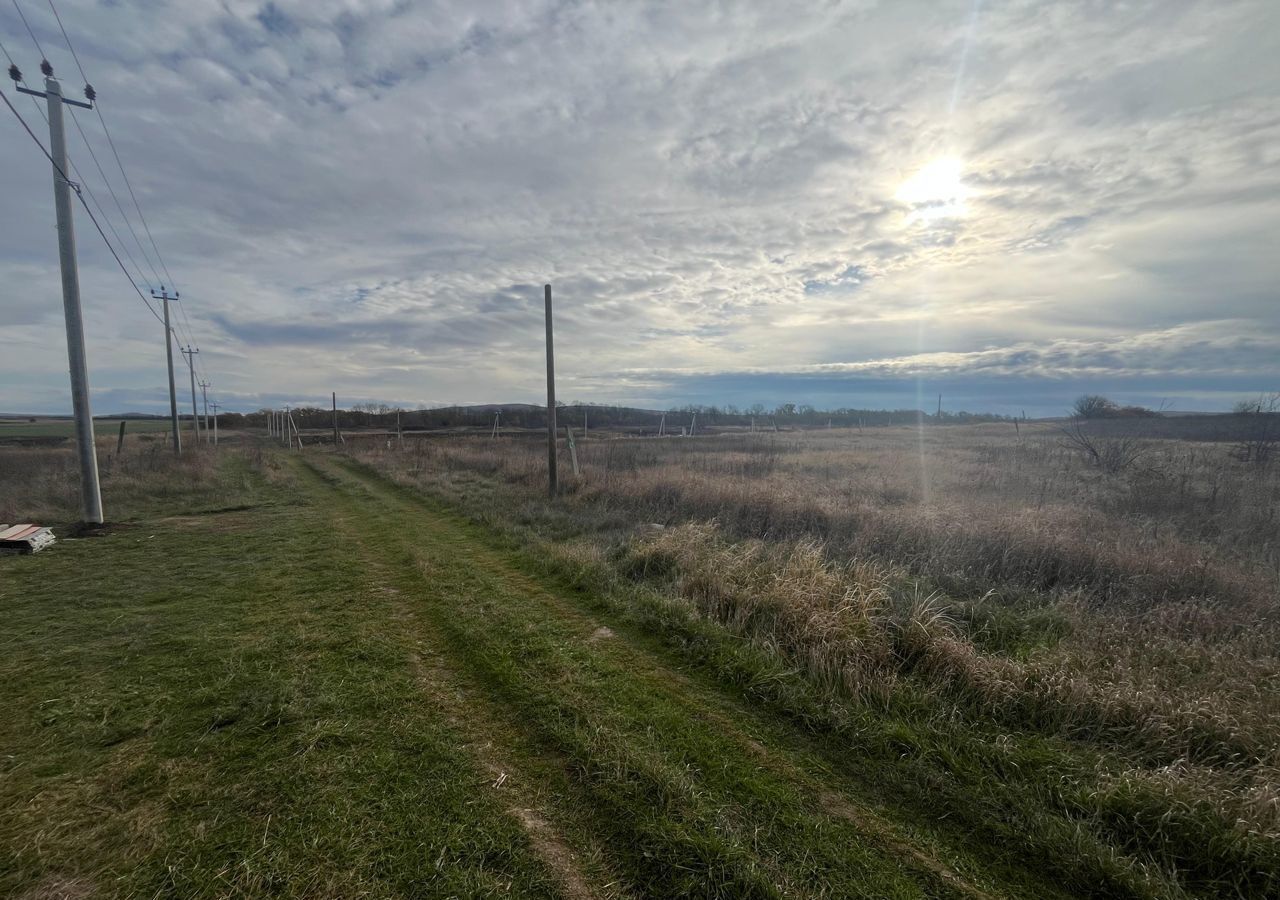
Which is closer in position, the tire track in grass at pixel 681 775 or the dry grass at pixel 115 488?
the tire track in grass at pixel 681 775

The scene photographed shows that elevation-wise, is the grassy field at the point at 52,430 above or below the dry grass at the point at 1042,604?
above

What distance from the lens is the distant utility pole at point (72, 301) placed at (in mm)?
9695

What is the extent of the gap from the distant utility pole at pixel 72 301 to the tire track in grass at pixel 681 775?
950cm

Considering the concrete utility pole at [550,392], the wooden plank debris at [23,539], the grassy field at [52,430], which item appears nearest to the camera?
the wooden plank debris at [23,539]

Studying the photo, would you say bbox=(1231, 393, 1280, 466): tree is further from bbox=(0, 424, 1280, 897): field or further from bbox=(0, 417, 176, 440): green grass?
bbox=(0, 417, 176, 440): green grass

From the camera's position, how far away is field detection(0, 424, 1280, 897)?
7.81 ft

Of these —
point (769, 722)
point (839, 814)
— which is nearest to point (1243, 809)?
point (839, 814)

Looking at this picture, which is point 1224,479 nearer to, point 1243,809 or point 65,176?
point 1243,809

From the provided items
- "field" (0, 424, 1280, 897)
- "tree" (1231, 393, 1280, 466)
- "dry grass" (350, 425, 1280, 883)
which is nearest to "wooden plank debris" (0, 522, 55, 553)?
"field" (0, 424, 1280, 897)

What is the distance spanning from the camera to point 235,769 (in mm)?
2932

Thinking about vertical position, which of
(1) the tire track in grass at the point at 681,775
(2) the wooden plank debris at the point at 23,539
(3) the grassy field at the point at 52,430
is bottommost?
(1) the tire track in grass at the point at 681,775

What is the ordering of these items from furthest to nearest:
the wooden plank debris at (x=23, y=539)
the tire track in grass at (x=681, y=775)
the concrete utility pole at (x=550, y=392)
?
the concrete utility pole at (x=550, y=392) < the wooden plank debris at (x=23, y=539) < the tire track in grass at (x=681, y=775)

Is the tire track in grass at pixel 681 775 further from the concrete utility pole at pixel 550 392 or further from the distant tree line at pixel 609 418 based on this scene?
the distant tree line at pixel 609 418

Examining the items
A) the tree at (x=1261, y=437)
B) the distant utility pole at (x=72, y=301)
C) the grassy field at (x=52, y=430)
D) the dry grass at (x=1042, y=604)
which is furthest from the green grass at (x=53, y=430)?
the tree at (x=1261, y=437)
